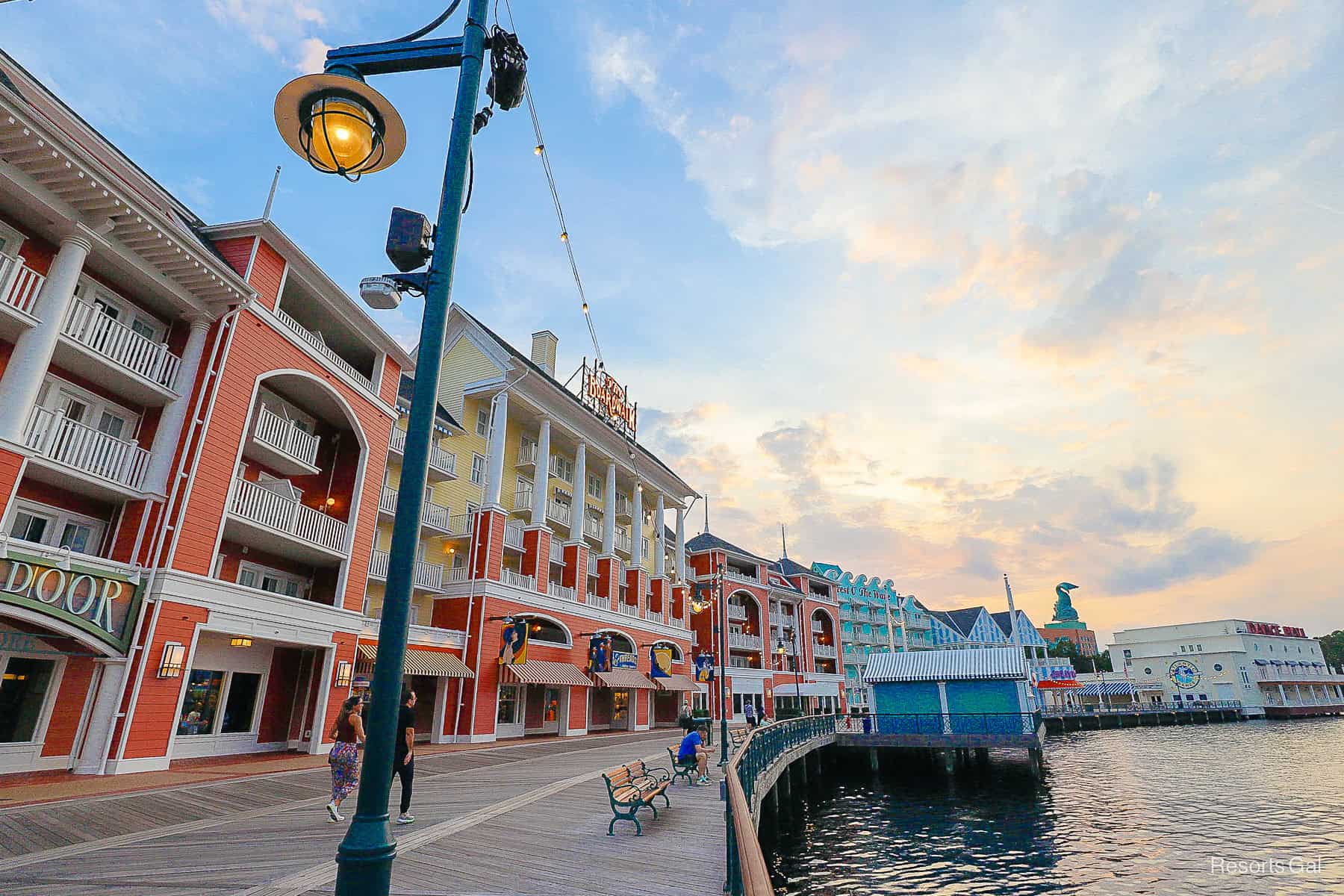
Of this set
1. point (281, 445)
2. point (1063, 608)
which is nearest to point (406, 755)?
point (281, 445)

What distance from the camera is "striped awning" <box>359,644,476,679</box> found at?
974 inches

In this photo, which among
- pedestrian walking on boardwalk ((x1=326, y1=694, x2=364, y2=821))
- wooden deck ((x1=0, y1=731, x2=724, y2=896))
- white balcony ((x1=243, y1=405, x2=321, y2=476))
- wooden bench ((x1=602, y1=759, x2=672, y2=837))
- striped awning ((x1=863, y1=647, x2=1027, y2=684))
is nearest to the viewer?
wooden deck ((x1=0, y1=731, x2=724, y2=896))

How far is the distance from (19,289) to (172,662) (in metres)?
8.92

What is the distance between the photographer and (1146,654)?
90.1m

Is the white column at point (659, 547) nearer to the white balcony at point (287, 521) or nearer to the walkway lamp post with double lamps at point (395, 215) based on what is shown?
the white balcony at point (287, 521)

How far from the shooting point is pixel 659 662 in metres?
40.2

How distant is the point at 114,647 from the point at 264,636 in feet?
13.2

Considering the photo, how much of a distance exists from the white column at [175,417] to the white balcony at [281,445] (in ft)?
7.38

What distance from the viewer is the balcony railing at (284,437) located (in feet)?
65.8

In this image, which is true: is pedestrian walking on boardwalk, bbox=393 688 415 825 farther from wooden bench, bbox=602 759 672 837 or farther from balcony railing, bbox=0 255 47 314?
balcony railing, bbox=0 255 47 314

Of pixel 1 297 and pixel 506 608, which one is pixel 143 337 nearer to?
pixel 1 297

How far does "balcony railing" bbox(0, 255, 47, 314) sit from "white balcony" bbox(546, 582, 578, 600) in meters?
22.5

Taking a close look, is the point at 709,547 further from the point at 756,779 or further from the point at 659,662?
the point at 756,779

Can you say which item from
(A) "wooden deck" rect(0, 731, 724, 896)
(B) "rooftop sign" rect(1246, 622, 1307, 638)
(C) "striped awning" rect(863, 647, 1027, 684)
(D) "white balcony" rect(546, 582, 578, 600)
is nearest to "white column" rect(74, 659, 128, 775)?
(A) "wooden deck" rect(0, 731, 724, 896)
